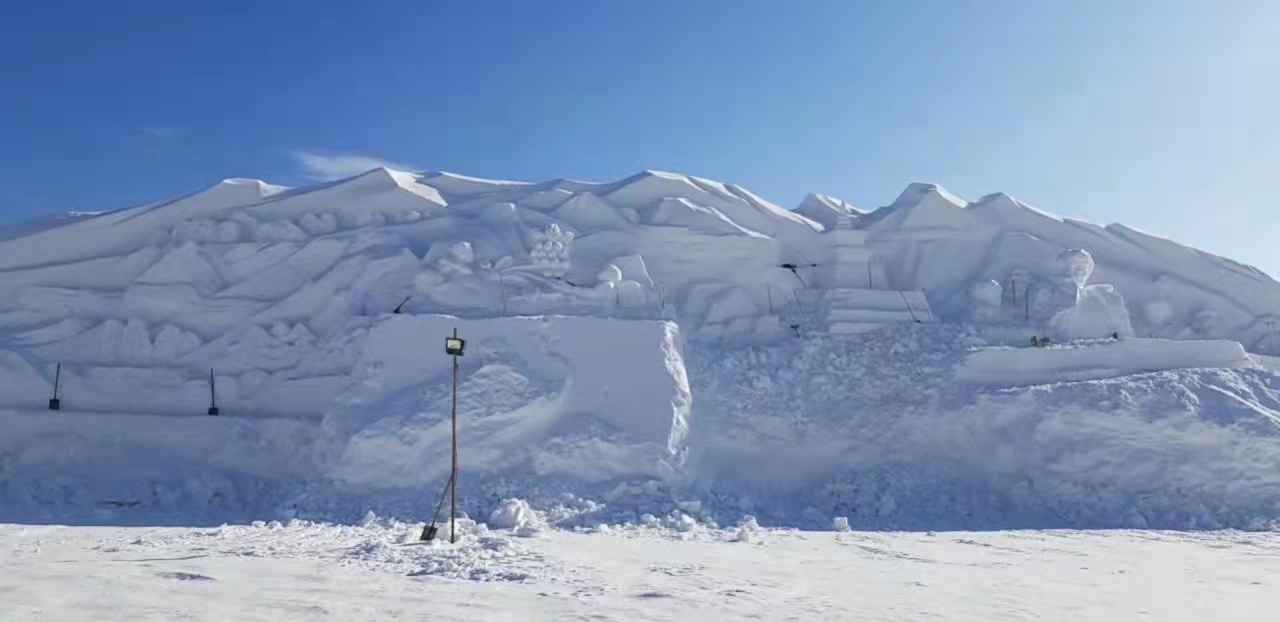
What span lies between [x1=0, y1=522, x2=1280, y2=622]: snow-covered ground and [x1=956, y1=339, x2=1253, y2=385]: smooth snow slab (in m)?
4.77

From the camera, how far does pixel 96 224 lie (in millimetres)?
19203

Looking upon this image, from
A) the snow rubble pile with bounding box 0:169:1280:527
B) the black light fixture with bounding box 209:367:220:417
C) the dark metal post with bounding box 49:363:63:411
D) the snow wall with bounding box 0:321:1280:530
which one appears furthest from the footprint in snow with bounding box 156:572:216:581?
the dark metal post with bounding box 49:363:63:411

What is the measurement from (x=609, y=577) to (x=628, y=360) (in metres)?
7.79

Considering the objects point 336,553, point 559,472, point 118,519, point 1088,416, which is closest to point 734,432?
point 559,472

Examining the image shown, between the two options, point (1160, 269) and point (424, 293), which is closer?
point (424, 293)

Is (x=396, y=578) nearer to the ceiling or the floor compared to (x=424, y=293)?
nearer to the floor

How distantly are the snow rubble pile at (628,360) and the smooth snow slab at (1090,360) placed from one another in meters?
0.05

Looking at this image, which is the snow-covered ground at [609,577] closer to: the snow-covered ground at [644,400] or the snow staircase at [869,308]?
the snow-covered ground at [644,400]

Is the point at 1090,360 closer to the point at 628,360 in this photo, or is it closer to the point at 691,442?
the point at 691,442

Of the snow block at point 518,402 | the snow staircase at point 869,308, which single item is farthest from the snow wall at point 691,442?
the snow staircase at point 869,308

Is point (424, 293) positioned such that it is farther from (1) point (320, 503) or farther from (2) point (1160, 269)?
(2) point (1160, 269)

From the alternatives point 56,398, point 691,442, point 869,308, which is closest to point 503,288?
point 691,442

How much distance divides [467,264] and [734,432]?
6170 millimetres

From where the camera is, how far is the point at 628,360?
16172 millimetres
